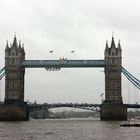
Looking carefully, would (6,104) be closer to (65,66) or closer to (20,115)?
(20,115)

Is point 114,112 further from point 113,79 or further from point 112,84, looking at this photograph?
point 113,79

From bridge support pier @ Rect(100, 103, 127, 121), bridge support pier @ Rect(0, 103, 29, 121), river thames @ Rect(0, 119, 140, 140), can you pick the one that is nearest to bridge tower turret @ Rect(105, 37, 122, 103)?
bridge support pier @ Rect(100, 103, 127, 121)

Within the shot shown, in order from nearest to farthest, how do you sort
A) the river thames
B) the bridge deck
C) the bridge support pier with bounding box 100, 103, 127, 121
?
1. the river thames
2. the bridge support pier with bounding box 100, 103, 127, 121
3. the bridge deck

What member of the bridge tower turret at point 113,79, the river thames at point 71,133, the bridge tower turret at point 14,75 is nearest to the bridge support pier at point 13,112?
the bridge tower turret at point 14,75

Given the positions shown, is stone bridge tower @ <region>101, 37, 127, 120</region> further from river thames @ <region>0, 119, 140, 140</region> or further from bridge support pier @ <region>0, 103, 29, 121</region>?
river thames @ <region>0, 119, 140, 140</region>

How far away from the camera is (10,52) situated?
15250 centimetres

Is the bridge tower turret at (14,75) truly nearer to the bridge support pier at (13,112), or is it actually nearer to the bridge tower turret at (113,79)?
the bridge support pier at (13,112)

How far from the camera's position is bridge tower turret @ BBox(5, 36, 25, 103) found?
14900cm

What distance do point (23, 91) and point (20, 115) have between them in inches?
453

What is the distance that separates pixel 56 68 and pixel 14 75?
1246 centimetres

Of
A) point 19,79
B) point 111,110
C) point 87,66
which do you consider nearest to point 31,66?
point 19,79

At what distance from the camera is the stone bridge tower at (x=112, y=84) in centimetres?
14200

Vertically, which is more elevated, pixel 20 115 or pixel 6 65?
pixel 6 65

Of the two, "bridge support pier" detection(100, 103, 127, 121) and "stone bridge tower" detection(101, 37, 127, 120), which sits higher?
"stone bridge tower" detection(101, 37, 127, 120)
